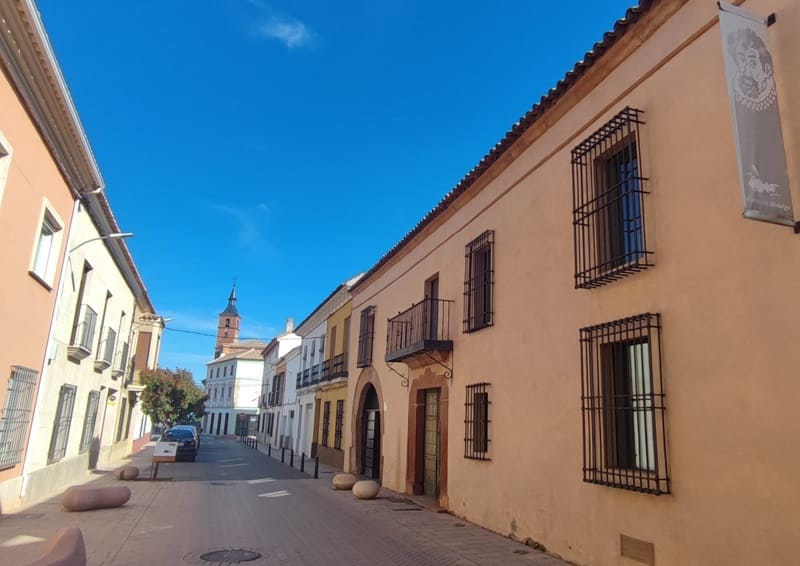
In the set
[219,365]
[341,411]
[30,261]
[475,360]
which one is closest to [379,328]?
[341,411]

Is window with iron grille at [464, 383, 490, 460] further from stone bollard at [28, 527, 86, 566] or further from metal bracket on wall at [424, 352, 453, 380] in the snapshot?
stone bollard at [28, 527, 86, 566]

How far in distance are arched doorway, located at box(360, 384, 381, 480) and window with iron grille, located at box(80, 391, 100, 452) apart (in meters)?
7.59

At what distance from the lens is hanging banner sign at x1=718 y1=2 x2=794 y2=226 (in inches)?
168

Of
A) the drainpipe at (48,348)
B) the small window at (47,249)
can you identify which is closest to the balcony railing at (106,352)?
the drainpipe at (48,348)

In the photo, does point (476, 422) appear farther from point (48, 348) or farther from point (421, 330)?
point (48, 348)

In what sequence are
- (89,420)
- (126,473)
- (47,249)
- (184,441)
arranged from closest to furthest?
(47,249), (126,473), (89,420), (184,441)

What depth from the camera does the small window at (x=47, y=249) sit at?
9414 millimetres

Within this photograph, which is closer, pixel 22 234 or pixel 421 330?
pixel 22 234

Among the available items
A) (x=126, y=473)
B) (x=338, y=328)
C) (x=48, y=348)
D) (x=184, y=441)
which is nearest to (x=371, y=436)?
(x=338, y=328)

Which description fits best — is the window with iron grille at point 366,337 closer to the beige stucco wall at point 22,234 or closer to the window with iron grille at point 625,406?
the beige stucco wall at point 22,234

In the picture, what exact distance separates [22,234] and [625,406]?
27.9 feet

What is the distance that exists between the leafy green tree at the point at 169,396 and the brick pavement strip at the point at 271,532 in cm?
1567

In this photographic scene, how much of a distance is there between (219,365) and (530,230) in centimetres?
6106

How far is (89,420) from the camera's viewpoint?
15.1 m
